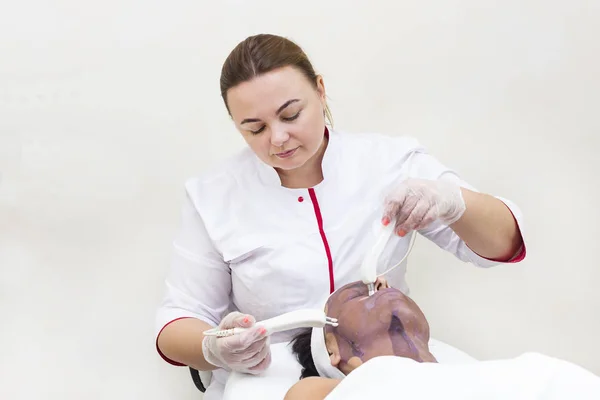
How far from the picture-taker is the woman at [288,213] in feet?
4.66

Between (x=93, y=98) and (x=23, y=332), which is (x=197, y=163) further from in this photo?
(x=23, y=332)

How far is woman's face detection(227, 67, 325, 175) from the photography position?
4.62 ft

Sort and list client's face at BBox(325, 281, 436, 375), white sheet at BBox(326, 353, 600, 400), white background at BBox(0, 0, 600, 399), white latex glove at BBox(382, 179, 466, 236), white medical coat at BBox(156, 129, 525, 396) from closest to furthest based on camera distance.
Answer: white sheet at BBox(326, 353, 600, 400) → client's face at BBox(325, 281, 436, 375) → white latex glove at BBox(382, 179, 466, 236) → white medical coat at BBox(156, 129, 525, 396) → white background at BBox(0, 0, 600, 399)

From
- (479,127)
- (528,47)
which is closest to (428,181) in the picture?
(479,127)

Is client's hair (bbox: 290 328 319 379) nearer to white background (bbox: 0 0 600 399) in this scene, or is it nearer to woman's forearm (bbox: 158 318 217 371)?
woman's forearm (bbox: 158 318 217 371)

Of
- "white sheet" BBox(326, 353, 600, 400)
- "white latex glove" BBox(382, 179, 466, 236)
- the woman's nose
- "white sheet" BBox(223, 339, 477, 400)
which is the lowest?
"white sheet" BBox(223, 339, 477, 400)

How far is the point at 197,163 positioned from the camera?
2.17m

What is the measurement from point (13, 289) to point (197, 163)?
0.68 metres

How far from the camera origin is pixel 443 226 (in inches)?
63.0

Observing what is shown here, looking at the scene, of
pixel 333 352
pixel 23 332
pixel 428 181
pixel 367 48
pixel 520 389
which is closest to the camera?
pixel 520 389

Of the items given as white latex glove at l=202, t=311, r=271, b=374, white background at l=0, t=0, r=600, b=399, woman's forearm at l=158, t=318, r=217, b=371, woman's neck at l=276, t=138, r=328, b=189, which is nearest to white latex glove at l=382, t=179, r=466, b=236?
woman's neck at l=276, t=138, r=328, b=189

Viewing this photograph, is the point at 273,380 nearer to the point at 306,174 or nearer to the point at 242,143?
the point at 306,174

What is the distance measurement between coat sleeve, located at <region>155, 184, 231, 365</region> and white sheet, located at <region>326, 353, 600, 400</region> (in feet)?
1.93

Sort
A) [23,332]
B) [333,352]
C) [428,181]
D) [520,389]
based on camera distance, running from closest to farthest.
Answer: [520,389]
[333,352]
[428,181]
[23,332]
